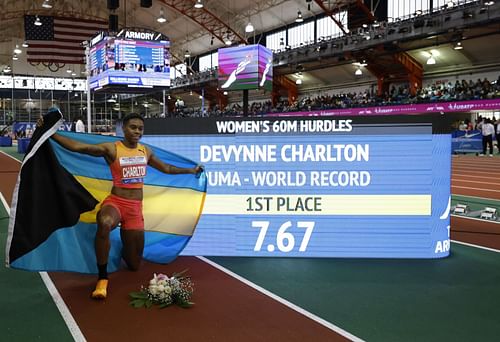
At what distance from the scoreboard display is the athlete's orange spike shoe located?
136cm

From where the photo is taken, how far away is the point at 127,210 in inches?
179

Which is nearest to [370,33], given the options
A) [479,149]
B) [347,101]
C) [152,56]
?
[347,101]

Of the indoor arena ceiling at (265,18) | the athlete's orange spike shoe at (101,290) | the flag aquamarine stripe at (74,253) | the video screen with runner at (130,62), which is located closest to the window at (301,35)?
the indoor arena ceiling at (265,18)

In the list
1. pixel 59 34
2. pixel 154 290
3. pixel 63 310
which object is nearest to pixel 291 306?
pixel 154 290

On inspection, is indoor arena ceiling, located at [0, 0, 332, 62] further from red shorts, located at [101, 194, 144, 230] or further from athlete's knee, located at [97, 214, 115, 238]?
athlete's knee, located at [97, 214, 115, 238]

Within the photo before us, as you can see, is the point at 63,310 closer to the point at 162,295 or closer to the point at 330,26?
the point at 162,295

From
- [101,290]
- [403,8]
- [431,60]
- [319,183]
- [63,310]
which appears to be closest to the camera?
[63,310]

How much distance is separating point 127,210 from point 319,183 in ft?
7.06

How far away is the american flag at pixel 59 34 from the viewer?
100.0ft

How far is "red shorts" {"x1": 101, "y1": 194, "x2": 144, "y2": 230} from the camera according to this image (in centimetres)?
451

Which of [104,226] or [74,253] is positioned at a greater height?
→ [104,226]

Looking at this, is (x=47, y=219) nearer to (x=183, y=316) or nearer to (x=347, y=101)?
(x=183, y=316)

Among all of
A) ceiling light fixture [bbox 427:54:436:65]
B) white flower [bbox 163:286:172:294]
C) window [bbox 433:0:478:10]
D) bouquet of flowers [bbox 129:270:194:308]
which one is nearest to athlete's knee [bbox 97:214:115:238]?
bouquet of flowers [bbox 129:270:194:308]

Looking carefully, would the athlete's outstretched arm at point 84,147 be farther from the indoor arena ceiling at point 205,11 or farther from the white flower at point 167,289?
the indoor arena ceiling at point 205,11
